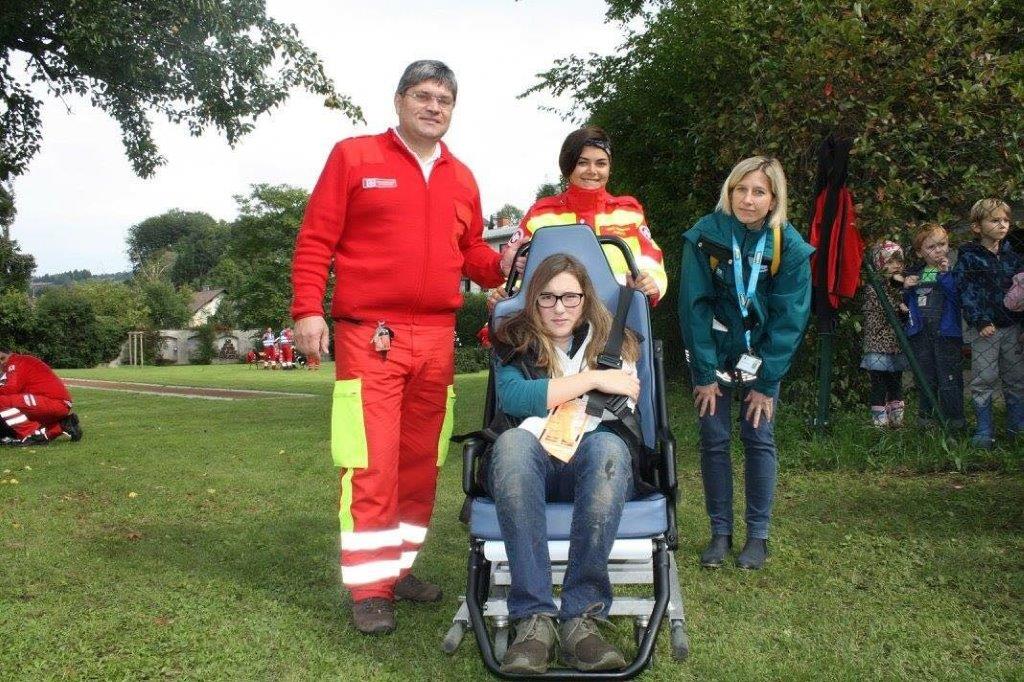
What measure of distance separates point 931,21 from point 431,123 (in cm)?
518

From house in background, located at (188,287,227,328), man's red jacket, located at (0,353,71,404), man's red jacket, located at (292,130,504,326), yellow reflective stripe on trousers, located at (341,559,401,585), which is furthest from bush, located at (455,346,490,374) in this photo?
house in background, located at (188,287,227,328)

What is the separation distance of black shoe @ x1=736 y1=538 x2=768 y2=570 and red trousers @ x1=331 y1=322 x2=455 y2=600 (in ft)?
5.39

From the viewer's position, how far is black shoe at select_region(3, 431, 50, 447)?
981 centimetres

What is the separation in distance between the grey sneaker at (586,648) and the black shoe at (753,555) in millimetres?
1541

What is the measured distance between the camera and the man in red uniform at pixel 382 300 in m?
3.76

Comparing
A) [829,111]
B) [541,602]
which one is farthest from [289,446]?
[541,602]

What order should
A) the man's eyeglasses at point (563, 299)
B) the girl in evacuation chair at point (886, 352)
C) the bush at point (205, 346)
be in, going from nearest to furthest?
the man's eyeglasses at point (563, 299), the girl in evacuation chair at point (886, 352), the bush at point (205, 346)

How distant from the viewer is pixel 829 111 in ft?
24.9

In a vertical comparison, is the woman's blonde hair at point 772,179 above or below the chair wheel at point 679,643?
above

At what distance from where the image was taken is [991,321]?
7.10 m

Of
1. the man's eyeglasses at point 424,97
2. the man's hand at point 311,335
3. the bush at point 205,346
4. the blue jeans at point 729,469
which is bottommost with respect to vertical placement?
the bush at point 205,346

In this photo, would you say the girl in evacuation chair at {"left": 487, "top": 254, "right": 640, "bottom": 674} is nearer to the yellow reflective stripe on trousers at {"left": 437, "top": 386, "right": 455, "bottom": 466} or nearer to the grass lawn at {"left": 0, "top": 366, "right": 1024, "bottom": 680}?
the grass lawn at {"left": 0, "top": 366, "right": 1024, "bottom": 680}

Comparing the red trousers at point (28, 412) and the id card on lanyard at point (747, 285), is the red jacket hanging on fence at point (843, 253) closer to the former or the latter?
the id card on lanyard at point (747, 285)

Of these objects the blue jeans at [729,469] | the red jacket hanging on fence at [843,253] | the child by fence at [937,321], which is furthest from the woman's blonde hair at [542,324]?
the child by fence at [937,321]
